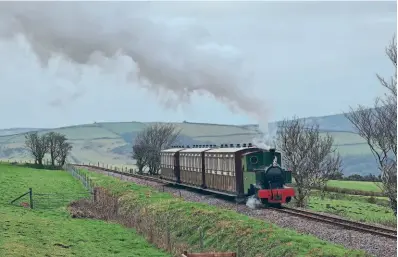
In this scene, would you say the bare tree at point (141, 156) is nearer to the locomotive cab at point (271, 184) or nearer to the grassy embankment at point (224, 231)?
the grassy embankment at point (224, 231)

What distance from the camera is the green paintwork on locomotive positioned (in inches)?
1155

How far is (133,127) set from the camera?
599 feet

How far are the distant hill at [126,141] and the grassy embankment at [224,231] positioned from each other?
104m

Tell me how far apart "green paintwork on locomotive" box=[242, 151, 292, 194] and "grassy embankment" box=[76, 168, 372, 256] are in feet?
12.6

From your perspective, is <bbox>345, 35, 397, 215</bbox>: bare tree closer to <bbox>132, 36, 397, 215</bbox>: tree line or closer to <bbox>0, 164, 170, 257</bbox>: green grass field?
<bbox>132, 36, 397, 215</bbox>: tree line

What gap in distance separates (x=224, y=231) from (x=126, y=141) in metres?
148

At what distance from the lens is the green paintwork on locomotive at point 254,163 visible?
96.3 ft

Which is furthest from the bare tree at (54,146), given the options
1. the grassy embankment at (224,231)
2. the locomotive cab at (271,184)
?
the locomotive cab at (271,184)

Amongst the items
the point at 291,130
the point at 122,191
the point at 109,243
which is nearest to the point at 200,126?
the point at 291,130

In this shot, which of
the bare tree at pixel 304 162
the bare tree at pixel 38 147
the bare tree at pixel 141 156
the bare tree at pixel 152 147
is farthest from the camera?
the bare tree at pixel 38 147

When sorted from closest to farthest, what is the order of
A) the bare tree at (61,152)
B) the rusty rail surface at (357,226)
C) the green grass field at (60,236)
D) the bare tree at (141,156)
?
the green grass field at (60,236) < the rusty rail surface at (357,226) < the bare tree at (141,156) < the bare tree at (61,152)

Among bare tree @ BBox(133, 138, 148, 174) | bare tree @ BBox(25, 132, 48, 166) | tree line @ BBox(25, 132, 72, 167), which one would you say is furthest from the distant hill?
bare tree @ BBox(133, 138, 148, 174)

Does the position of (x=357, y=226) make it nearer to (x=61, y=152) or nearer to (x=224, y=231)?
(x=224, y=231)

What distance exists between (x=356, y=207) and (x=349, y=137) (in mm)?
113836
